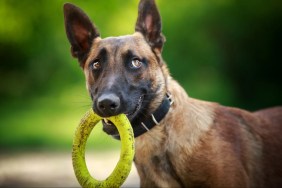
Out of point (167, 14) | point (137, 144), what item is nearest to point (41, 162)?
point (137, 144)

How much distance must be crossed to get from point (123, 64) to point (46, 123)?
9.40 m

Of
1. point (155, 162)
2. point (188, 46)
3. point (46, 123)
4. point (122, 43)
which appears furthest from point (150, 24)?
point (188, 46)

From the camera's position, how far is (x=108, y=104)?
14.2 ft

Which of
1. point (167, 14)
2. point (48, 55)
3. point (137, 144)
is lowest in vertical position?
point (48, 55)

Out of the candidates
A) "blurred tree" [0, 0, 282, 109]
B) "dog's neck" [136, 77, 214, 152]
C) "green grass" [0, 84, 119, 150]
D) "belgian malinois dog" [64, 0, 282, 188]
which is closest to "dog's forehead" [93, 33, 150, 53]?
"belgian malinois dog" [64, 0, 282, 188]

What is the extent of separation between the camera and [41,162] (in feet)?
30.8

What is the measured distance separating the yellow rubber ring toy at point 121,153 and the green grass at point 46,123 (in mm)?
4682

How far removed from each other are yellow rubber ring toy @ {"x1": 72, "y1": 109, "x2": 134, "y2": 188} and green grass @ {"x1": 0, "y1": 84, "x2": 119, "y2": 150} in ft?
15.4

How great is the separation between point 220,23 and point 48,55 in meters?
5.22

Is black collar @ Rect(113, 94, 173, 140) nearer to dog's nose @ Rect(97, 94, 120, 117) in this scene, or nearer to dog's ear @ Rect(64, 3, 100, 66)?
dog's nose @ Rect(97, 94, 120, 117)

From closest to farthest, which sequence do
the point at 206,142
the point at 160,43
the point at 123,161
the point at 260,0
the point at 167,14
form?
→ 1. the point at 123,161
2. the point at 206,142
3. the point at 160,43
4. the point at 260,0
5. the point at 167,14

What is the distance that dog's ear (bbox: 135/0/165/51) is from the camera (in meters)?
5.07

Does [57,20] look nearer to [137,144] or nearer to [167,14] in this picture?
[167,14]

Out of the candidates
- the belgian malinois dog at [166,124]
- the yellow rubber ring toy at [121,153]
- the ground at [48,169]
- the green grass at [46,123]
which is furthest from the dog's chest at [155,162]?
the green grass at [46,123]
